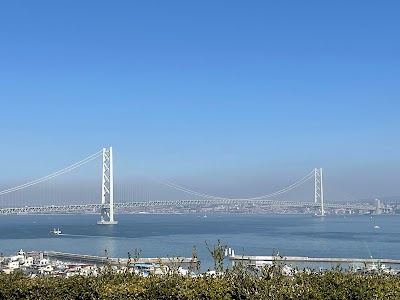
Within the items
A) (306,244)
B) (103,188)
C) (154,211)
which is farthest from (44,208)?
(154,211)

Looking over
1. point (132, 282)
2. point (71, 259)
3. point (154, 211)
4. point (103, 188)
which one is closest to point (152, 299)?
Answer: point (132, 282)

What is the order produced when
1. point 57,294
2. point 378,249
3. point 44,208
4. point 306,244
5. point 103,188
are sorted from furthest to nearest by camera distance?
1. point 103,188
2. point 44,208
3. point 306,244
4. point 378,249
5. point 57,294

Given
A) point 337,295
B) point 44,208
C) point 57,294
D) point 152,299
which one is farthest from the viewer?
point 44,208

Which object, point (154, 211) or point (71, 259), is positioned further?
point (154, 211)

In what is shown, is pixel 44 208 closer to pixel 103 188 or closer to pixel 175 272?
pixel 103 188

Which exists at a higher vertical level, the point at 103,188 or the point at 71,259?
the point at 103,188

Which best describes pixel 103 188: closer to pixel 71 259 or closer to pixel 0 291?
pixel 71 259
